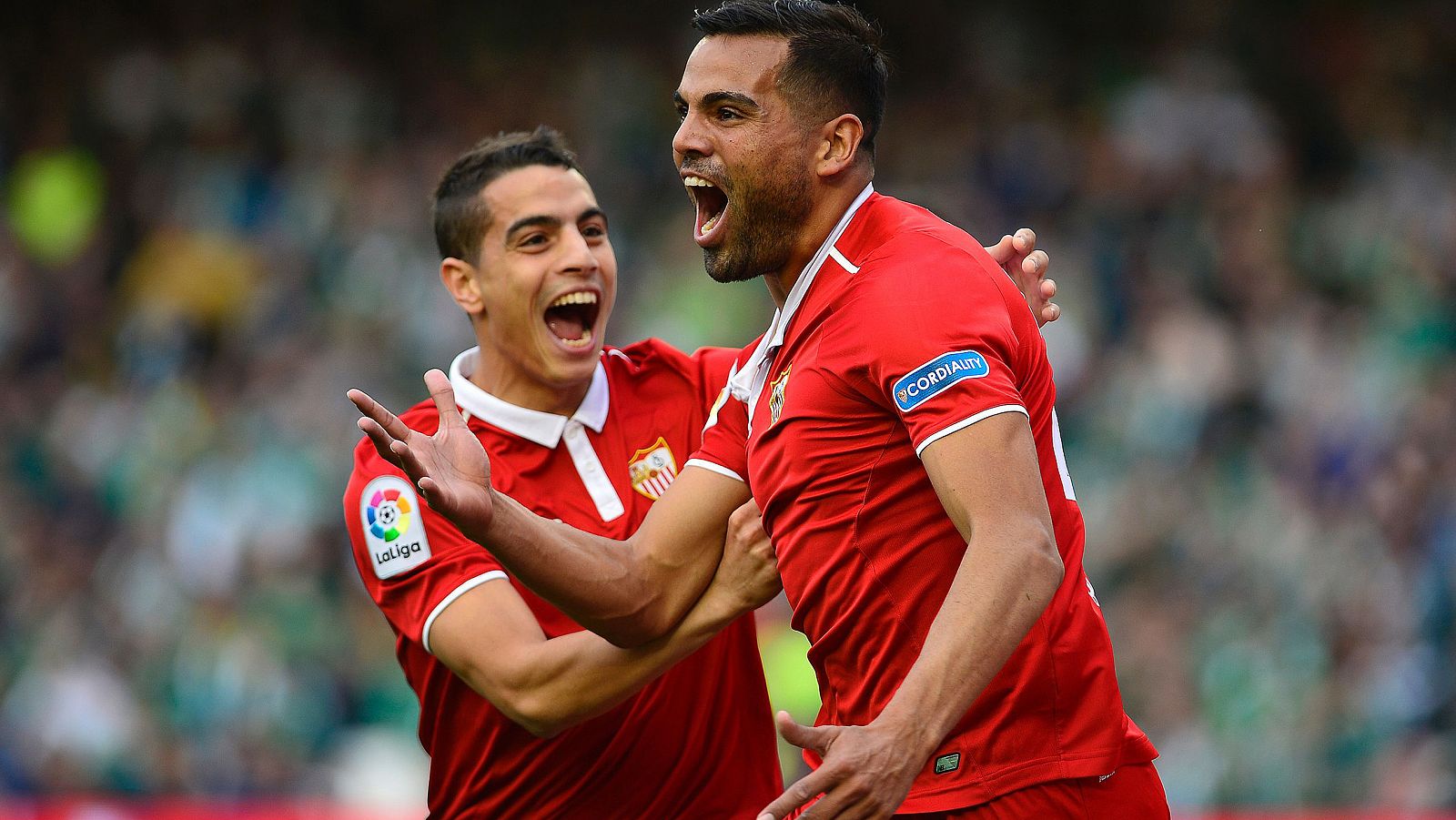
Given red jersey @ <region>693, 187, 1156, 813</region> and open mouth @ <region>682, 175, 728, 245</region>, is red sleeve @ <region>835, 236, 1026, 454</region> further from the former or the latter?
open mouth @ <region>682, 175, 728, 245</region>

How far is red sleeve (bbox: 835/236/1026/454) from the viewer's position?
10.6ft

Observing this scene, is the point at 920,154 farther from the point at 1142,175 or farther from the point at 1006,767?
the point at 1006,767

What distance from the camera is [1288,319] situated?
34.7 ft

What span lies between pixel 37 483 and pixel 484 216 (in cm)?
754

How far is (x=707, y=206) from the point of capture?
13.0 ft

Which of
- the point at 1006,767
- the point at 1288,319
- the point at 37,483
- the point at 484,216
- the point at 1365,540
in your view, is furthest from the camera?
the point at 37,483

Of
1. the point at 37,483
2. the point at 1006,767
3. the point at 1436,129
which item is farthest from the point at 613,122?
the point at 1006,767

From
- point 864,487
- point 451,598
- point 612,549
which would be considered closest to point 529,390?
point 451,598

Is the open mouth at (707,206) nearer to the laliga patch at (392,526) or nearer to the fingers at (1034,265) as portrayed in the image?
the fingers at (1034,265)

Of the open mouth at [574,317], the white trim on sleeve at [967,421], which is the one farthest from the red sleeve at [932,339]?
the open mouth at [574,317]

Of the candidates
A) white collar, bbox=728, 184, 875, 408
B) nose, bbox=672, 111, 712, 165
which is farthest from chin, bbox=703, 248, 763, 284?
nose, bbox=672, 111, 712, 165

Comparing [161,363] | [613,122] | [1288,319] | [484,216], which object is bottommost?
[484,216]

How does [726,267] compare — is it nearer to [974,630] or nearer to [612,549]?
[612,549]

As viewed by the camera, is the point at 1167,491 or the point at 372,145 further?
the point at 372,145
